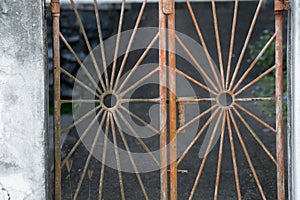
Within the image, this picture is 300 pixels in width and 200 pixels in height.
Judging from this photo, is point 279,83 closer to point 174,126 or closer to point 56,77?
point 174,126

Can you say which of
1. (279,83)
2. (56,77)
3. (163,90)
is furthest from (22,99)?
(279,83)

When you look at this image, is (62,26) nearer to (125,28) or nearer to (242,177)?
(125,28)

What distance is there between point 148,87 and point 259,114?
1.59m

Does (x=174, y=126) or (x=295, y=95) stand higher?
(x=295, y=95)

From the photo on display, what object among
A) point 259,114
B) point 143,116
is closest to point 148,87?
point 143,116

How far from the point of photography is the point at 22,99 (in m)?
3.22

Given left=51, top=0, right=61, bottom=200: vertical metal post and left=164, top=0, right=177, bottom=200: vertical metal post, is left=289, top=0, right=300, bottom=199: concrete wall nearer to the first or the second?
left=164, top=0, right=177, bottom=200: vertical metal post

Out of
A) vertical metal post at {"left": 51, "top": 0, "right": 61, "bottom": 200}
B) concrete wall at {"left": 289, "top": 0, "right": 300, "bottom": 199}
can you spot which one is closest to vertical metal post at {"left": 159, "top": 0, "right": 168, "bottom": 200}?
vertical metal post at {"left": 51, "top": 0, "right": 61, "bottom": 200}

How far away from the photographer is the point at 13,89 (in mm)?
3213

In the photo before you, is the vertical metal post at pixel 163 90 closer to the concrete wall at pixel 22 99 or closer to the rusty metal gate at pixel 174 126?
the rusty metal gate at pixel 174 126

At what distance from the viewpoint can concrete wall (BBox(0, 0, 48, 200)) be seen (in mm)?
3195

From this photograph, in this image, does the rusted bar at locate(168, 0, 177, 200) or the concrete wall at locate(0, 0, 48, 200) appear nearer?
the concrete wall at locate(0, 0, 48, 200)

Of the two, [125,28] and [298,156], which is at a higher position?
[125,28]

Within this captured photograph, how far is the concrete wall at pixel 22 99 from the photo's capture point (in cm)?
320
